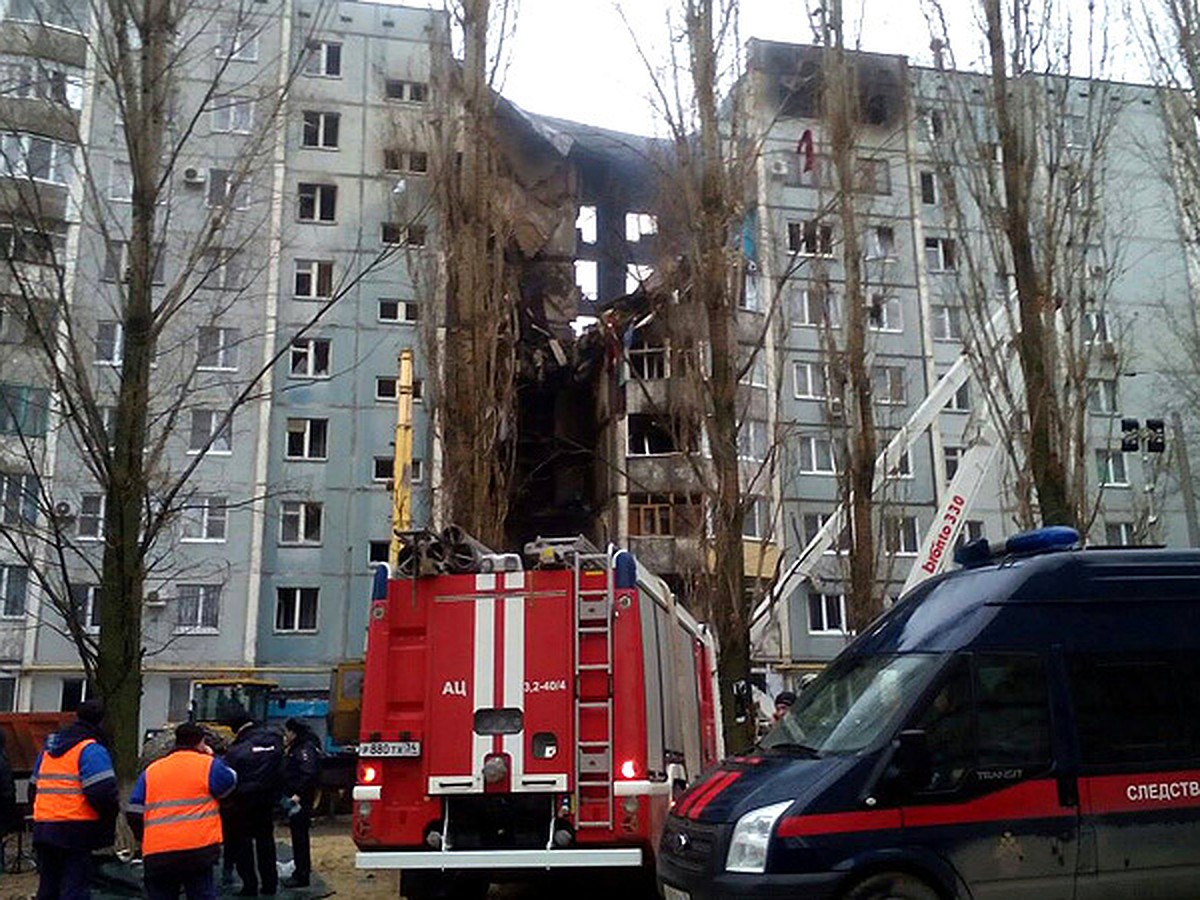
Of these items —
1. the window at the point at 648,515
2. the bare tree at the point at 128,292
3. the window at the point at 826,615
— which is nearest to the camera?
the bare tree at the point at 128,292

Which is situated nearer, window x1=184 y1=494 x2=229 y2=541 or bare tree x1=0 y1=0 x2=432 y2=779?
bare tree x1=0 y1=0 x2=432 y2=779

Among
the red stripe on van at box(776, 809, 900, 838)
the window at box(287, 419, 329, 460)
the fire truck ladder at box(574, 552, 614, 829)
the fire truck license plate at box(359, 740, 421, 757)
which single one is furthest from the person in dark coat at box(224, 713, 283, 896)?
the window at box(287, 419, 329, 460)

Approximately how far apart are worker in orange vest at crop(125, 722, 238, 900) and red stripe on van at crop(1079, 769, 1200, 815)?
5457mm

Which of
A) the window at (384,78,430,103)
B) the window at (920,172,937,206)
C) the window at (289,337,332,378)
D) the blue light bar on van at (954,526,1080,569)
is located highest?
the window at (384,78,430,103)

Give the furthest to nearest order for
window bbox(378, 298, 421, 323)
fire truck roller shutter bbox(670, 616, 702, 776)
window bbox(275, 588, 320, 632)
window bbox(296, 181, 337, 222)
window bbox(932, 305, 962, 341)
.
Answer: window bbox(932, 305, 962, 341) < window bbox(296, 181, 337, 222) < window bbox(378, 298, 421, 323) < window bbox(275, 588, 320, 632) < fire truck roller shutter bbox(670, 616, 702, 776)

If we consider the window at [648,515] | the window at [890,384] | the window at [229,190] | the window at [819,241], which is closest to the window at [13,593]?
the window at [648,515]

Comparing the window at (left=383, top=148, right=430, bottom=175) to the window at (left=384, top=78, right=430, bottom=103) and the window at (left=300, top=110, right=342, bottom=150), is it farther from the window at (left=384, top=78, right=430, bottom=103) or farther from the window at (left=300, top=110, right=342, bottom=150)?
the window at (left=300, top=110, right=342, bottom=150)

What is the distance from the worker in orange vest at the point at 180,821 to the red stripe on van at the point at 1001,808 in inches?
175

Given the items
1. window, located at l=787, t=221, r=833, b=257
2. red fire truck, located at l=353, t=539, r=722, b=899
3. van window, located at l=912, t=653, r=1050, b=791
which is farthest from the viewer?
window, located at l=787, t=221, r=833, b=257

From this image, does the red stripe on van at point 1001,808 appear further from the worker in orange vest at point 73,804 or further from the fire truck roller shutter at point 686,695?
the worker in orange vest at point 73,804

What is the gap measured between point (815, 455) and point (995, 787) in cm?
3270

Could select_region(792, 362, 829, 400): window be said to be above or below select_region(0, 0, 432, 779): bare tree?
above

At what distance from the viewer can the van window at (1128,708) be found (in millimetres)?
7121

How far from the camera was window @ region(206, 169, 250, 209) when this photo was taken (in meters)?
14.2
